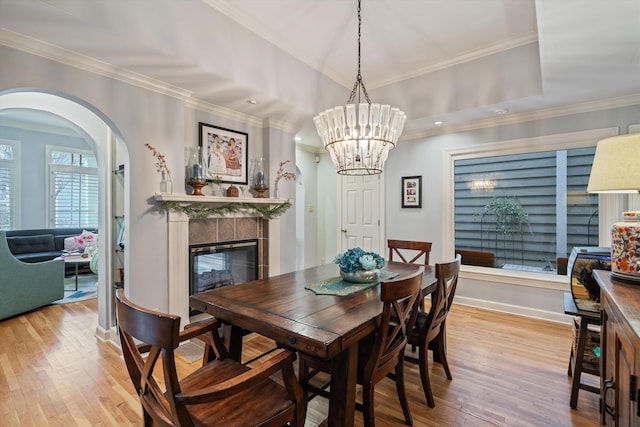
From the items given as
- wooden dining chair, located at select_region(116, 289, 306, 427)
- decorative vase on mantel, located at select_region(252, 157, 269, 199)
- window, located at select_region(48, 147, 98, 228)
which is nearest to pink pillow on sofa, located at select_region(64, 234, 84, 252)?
window, located at select_region(48, 147, 98, 228)

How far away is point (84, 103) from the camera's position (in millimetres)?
2354

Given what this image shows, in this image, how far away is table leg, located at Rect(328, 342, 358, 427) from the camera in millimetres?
1431

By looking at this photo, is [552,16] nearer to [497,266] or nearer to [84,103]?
[497,266]

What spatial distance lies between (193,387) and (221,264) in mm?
2233

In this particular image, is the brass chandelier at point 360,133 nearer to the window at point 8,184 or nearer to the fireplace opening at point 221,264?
the fireplace opening at point 221,264

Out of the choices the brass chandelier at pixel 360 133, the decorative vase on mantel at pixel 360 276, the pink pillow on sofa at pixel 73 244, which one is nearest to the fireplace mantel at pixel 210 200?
the brass chandelier at pixel 360 133

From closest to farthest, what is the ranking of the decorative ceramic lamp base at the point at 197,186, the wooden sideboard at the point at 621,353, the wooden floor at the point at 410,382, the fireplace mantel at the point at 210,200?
the wooden sideboard at the point at 621,353 → the wooden floor at the point at 410,382 → the fireplace mantel at the point at 210,200 → the decorative ceramic lamp base at the point at 197,186

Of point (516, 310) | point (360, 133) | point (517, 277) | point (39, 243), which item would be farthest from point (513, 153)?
point (39, 243)

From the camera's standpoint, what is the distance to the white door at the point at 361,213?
190 inches

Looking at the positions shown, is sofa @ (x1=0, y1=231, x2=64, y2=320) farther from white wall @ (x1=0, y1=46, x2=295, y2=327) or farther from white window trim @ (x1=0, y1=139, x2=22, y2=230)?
white window trim @ (x1=0, y1=139, x2=22, y2=230)

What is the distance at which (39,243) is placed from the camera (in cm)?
555

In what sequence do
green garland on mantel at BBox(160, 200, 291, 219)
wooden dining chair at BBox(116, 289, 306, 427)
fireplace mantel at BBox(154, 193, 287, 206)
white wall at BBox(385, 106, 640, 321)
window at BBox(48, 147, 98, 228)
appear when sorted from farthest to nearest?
window at BBox(48, 147, 98, 228) < white wall at BBox(385, 106, 640, 321) < green garland on mantel at BBox(160, 200, 291, 219) < fireplace mantel at BBox(154, 193, 287, 206) < wooden dining chair at BBox(116, 289, 306, 427)

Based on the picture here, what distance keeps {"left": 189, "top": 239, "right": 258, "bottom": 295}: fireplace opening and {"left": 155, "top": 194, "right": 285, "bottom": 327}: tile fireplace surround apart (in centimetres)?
7

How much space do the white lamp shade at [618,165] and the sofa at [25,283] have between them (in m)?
5.29
